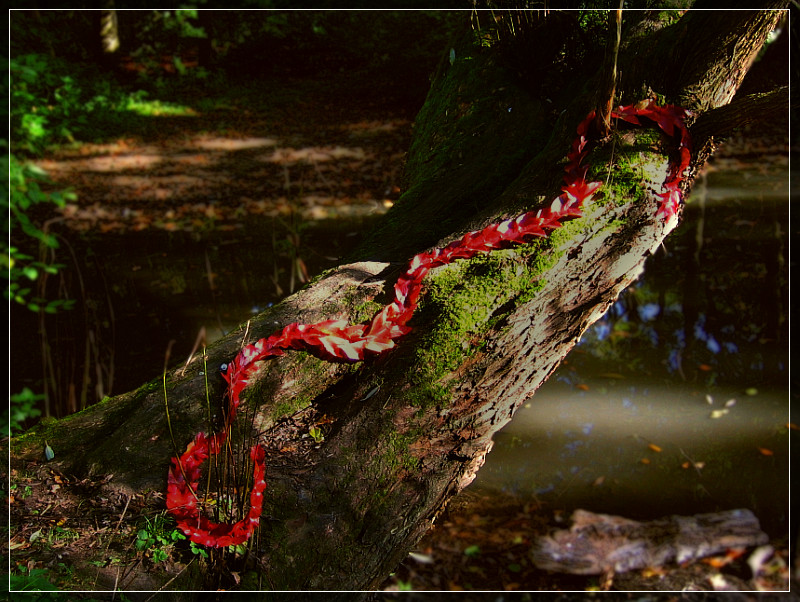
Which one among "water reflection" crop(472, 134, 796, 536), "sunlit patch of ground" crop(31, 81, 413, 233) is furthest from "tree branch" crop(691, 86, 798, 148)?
"sunlit patch of ground" crop(31, 81, 413, 233)

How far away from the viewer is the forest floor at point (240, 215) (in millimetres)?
1609

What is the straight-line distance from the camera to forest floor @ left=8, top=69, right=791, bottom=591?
161 cm

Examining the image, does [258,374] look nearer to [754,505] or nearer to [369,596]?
[369,596]

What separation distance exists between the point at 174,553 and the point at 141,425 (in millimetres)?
525

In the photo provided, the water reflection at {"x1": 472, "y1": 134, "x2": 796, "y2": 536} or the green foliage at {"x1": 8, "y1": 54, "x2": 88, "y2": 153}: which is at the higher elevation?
the green foliage at {"x1": 8, "y1": 54, "x2": 88, "y2": 153}

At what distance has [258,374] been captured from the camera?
80.7 inches

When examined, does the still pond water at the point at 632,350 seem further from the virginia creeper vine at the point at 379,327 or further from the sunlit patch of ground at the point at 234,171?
the virginia creeper vine at the point at 379,327

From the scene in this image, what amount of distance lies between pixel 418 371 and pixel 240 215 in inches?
186

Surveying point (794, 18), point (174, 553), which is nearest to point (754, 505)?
point (174, 553)

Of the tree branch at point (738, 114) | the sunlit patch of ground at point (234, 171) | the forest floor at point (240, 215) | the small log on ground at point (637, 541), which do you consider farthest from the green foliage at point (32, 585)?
the sunlit patch of ground at point (234, 171)

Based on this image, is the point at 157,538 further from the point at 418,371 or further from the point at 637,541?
the point at 637,541

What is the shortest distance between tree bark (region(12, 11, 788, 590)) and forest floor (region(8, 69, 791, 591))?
0.12 meters

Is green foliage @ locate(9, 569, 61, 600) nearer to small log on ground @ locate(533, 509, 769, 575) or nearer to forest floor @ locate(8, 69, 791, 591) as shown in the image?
forest floor @ locate(8, 69, 791, 591)

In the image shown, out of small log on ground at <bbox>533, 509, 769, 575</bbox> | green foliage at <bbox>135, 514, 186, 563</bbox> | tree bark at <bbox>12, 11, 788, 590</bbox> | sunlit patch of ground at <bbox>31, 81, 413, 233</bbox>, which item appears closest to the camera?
green foliage at <bbox>135, 514, 186, 563</bbox>
